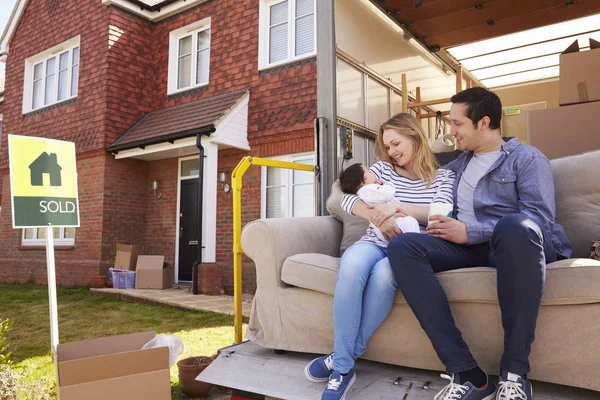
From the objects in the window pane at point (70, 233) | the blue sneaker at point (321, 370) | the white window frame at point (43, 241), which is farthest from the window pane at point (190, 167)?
the blue sneaker at point (321, 370)

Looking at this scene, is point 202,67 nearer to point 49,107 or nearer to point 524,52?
point 49,107

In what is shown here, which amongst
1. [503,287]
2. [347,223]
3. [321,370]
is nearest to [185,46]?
[347,223]

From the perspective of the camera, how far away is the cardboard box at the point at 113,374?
182cm

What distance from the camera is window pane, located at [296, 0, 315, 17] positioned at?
7.53 m

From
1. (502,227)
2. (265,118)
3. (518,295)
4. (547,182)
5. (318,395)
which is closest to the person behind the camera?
(518,295)

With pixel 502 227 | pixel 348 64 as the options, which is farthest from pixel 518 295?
pixel 348 64

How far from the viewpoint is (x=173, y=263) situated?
8797 mm

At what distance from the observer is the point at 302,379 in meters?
2.10

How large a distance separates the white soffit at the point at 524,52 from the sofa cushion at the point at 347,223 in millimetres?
3037

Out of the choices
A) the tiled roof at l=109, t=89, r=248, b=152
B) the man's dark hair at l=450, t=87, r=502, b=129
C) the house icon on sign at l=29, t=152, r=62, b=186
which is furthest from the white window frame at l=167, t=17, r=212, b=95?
the man's dark hair at l=450, t=87, r=502, b=129

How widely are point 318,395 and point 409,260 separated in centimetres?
67

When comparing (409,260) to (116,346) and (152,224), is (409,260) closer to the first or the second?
(116,346)

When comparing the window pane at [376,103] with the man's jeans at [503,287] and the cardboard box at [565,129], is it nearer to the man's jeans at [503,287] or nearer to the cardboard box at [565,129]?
the cardboard box at [565,129]

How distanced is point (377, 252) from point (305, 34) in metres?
6.08
